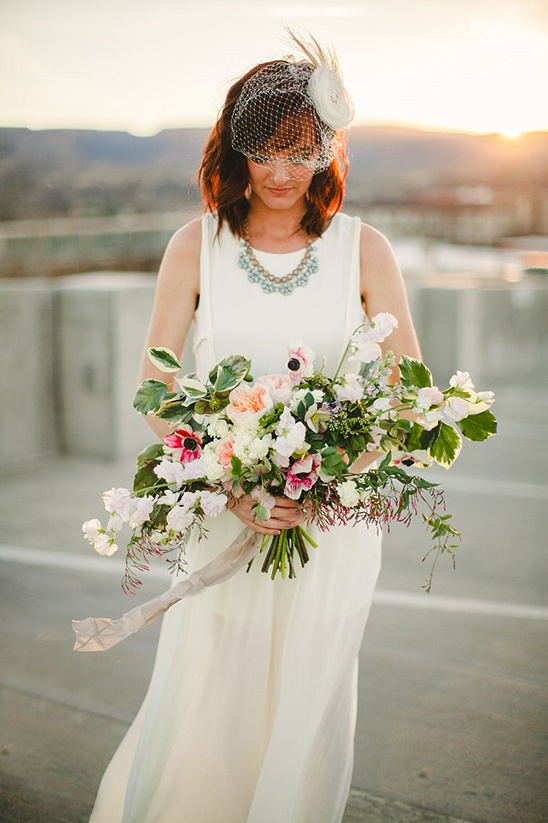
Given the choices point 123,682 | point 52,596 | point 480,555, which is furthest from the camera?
point 480,555

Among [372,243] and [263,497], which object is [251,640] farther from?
[372,243]

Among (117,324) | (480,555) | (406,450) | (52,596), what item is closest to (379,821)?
(406,450)

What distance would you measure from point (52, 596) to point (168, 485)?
266cm

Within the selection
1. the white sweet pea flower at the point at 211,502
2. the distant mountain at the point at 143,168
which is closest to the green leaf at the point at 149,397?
the white sweet pea flower at the point at 211,502

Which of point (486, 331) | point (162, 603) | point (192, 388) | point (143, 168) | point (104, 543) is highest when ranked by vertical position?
point (143, 168)

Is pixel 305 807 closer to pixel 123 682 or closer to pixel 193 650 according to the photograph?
pixel 193 650

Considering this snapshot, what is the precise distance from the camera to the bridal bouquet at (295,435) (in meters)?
2.05

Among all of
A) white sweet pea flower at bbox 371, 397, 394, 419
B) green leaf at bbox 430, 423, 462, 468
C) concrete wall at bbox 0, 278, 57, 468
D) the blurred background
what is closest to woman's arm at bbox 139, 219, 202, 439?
the blurred background

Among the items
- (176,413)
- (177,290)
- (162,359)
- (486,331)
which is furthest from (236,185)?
(486,331)

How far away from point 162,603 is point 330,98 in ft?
4.70

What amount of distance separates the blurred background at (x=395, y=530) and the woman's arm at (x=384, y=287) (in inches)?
12.4

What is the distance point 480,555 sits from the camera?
539 cm

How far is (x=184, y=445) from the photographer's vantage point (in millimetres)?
2162

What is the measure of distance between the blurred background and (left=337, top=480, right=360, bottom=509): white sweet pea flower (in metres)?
1.01
